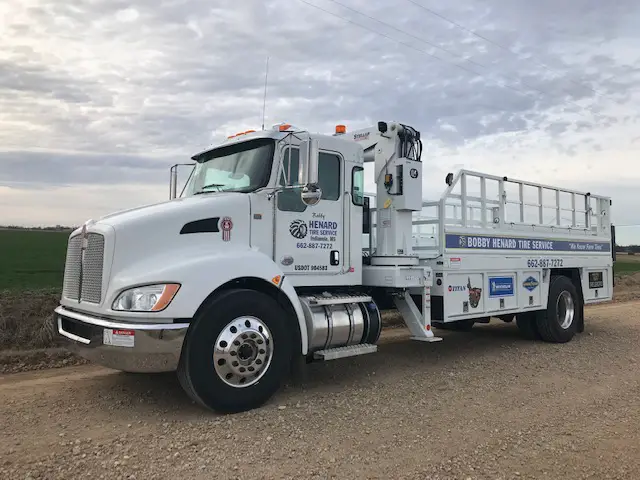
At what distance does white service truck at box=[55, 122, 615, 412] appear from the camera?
5.05 meters

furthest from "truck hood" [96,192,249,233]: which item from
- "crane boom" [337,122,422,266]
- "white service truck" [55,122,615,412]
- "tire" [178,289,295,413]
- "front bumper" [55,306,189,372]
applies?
"crane boom" [337,122,422,266]

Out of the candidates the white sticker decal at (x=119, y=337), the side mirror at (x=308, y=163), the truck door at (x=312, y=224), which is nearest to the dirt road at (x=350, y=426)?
the white sticker decal at (x=119, y=337)

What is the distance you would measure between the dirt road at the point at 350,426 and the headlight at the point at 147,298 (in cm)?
110

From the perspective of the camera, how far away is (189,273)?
5082mm

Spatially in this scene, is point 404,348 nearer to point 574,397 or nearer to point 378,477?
point 574,397

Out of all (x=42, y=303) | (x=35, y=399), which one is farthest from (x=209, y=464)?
(x=42, y=303)

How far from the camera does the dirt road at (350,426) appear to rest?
13.5 ft

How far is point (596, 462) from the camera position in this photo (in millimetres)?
4312

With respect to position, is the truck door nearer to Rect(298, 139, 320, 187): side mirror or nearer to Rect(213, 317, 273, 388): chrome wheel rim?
Rect(298, 139, 320, 187): side mirror

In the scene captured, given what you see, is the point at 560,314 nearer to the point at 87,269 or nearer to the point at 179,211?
the point at 179,211

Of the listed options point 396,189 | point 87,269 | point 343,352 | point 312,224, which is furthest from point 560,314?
point 87,269

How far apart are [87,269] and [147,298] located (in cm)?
101

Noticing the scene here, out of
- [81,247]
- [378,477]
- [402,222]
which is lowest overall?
[378,477]

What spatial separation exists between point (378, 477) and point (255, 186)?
11.1 feet
